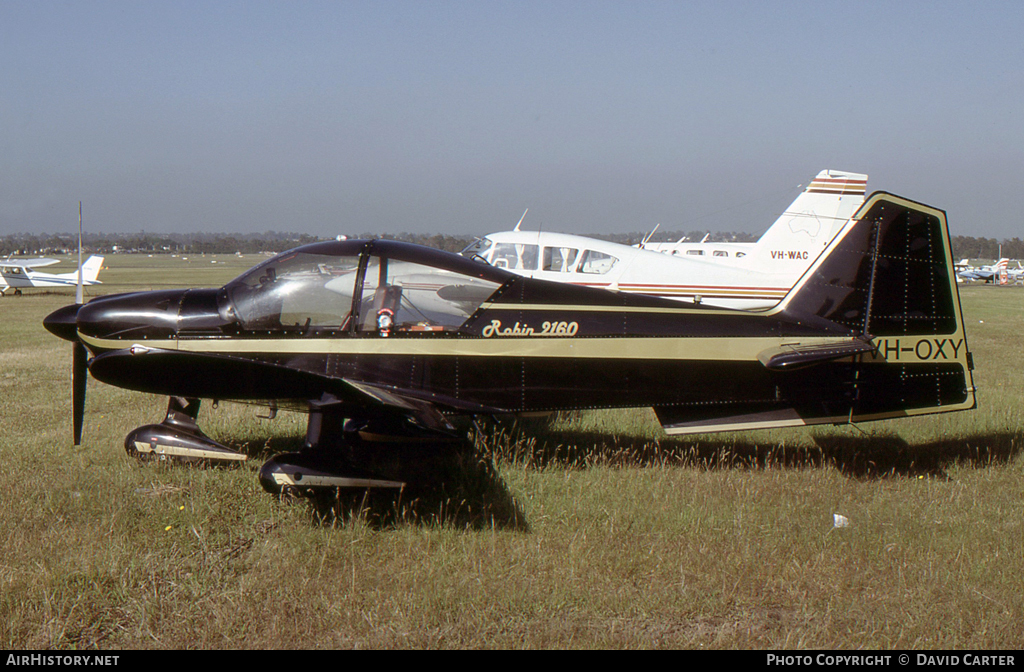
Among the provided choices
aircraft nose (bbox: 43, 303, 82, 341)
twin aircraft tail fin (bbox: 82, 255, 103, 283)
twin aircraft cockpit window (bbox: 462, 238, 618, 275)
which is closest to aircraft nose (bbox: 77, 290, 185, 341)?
aircraft nose (bbox: 43, 303, 82, 341)

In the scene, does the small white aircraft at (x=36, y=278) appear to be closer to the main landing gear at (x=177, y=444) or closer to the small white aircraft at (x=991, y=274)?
the main landing gear at (x=177, y=444)

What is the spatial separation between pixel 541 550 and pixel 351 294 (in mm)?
2294

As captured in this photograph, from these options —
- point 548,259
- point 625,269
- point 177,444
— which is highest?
point 548,259

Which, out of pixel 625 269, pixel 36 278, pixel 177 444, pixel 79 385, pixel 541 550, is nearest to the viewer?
pixel 541 550

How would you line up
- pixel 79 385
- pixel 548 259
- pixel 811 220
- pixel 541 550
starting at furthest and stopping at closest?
pixel 811 220
pixel 548 259
pixel 79 385
pixel 541 550

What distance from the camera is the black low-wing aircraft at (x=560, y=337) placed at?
5.25m

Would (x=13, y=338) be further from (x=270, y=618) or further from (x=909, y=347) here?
(x=909, y=347)

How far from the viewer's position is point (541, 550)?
4.59 m

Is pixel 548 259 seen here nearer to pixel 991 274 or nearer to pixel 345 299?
pixel 345 299

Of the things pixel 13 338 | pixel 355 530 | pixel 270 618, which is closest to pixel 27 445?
pixel 355 530

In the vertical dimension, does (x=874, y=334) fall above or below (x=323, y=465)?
above

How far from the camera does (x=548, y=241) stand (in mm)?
12484

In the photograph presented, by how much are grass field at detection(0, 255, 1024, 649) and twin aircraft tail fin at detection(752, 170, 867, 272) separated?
10.2m

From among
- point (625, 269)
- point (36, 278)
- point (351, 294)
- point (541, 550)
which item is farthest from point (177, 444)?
point (36, 278)
